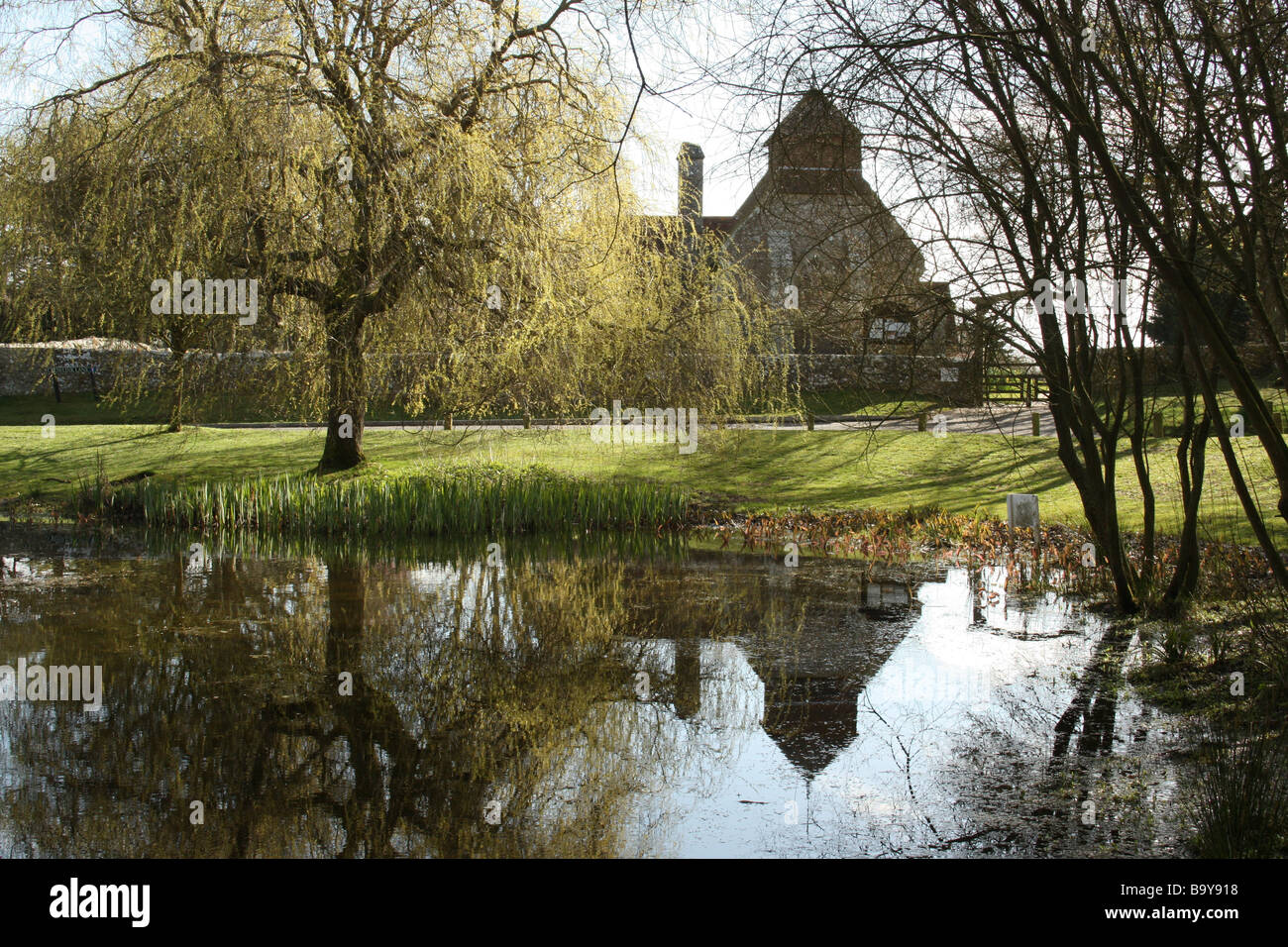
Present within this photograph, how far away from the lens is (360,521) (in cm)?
1504

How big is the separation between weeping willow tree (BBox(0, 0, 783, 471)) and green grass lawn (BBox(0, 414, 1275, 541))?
251cm

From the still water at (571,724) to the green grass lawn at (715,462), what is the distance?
589 cm

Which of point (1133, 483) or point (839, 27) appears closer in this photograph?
point (839, 27)

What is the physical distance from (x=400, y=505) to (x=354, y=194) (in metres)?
4.42

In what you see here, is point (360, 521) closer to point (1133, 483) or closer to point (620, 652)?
point (620, 652)

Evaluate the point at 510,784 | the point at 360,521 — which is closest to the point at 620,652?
the point at 510,784

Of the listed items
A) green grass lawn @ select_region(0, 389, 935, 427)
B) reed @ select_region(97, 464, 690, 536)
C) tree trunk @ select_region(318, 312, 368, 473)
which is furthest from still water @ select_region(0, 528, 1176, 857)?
green grass lawn @ select_region(0, 389, 935, 427)

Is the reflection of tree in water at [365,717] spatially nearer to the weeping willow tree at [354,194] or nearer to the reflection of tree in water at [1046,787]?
the reflection of tree in water at [1046,787]

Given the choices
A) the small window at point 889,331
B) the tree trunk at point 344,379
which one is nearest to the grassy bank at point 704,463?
the tree trunk at point 344,379

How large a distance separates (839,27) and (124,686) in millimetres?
6068

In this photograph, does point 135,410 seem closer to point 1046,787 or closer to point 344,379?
point 344,379

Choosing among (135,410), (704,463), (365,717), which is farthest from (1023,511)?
(135,410)
